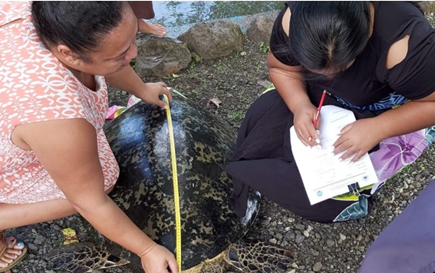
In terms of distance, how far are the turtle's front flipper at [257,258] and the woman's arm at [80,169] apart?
0.46 metres

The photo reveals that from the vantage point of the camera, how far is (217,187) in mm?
1728

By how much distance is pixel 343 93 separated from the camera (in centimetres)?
152

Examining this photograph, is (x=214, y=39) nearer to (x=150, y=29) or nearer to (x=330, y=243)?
(x=150, y=29)

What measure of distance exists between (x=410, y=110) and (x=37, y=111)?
1.18 metres

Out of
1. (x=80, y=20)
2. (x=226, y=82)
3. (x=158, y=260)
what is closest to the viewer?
(x=80, y=20)

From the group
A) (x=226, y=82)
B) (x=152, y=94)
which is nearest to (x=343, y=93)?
(x=152, y=94)

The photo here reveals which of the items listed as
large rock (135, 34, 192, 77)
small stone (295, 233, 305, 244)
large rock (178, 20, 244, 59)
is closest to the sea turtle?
small stone (295, 233, 305, 244)

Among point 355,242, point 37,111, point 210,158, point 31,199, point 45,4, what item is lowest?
point 355,242

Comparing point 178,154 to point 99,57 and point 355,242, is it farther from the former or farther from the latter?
point 355,242

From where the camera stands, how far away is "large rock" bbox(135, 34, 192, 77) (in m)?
2.67

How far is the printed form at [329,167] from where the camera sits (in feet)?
4.87

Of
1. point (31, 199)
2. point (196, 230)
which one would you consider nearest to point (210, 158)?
point (196, 230)

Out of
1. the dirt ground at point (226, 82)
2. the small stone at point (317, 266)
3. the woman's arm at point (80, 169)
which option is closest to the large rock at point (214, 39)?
the dirt ground at point (226, 82)

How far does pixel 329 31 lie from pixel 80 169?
2.59 feet
